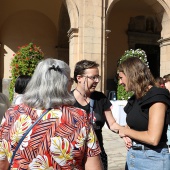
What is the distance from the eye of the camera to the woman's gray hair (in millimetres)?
1490

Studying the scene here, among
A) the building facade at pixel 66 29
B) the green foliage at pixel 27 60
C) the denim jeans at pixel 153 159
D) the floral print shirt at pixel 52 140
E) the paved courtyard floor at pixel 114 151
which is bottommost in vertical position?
the paved courtyard floor at pixel 114 151

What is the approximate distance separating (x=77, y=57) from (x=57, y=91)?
7637 millimetres

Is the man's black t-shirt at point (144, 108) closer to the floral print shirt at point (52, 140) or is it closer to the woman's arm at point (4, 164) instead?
the floral print shirt at point (52, 140)

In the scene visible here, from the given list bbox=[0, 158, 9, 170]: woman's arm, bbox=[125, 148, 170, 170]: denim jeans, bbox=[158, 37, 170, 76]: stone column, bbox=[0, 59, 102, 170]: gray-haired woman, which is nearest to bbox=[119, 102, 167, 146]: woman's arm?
bbox=[125, 148, 170, 170]: denim jeans

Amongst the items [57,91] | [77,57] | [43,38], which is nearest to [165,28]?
A: [77,57]

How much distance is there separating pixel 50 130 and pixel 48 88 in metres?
0.24

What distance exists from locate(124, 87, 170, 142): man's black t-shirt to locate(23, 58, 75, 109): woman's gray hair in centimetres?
71

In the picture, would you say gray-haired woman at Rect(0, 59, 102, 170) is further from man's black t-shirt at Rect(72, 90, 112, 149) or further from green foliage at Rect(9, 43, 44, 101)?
green foliage at Rect(9, 43, 44, 101)

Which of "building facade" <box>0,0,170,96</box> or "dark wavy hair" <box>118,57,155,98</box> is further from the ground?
"building facade" <box>0,0,170,96</box>

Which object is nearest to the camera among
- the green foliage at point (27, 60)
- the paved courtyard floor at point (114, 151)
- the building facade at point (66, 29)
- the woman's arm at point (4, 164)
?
the woman's arm at point (4, 164)

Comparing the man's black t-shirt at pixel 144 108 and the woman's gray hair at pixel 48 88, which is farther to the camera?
the man's black t-shirt at pixel 144 108

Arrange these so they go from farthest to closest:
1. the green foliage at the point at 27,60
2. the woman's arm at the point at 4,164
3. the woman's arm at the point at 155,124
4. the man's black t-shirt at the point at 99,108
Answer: the green foliage at the point at 27,60 < the man's black t-shirt at the point at 99,108 < the woman's arm at the point at 155,124 < the woman's arm at the point at 4,164

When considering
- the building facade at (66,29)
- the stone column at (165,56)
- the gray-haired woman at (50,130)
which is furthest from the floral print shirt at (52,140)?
the stone column at (165,56)

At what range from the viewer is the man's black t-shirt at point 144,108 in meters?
1.94
